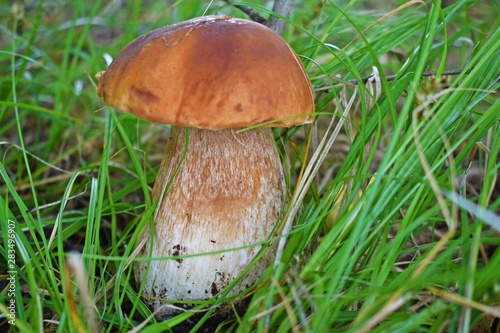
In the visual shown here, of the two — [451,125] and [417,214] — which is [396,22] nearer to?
[451,125]

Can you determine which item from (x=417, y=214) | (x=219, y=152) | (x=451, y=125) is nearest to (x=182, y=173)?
(x=219, y=152)

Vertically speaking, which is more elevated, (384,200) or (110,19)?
(110,19)

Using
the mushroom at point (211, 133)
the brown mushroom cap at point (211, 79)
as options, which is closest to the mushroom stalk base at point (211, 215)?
the mushroom at point (211, 133)

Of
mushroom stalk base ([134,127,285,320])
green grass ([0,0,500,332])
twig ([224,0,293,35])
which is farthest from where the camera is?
twig ([224,0,293,35])

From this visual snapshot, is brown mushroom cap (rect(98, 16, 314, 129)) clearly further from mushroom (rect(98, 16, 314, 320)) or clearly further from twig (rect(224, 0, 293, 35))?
twig (rect(224, 0, 293, 35))

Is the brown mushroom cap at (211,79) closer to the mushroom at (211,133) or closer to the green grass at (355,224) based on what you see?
the mushroom at (211,133)

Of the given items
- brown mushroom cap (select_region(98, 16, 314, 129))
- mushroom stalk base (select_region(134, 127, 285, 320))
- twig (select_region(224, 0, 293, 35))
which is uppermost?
twig (select_region(224, 0, 293, 35))

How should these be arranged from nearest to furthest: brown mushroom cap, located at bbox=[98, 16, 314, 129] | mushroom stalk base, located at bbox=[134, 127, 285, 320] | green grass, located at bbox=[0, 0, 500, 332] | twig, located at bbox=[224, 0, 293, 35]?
green grass, located at bbox=[0, 0, 500, 332] → brown mushroom cap, located at bbox=[98, 16, 314, 129] → mushroom stalk base, located at bbox=[134, 127, 285, 320] → twig, located at bbox=[224, 0, 293, 35]

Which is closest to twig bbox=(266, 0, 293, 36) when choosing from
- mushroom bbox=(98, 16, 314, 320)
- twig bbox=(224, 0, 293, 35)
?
twig bbox=(224, 0, 293, 35)
